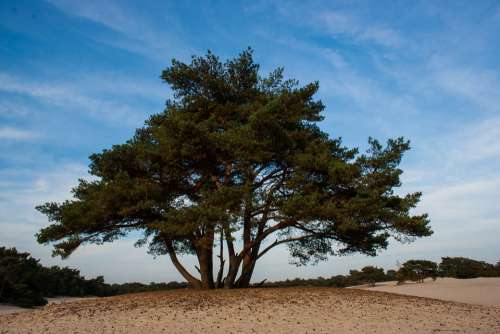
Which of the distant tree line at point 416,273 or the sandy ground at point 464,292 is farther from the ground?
the distant tree line at point 416,273

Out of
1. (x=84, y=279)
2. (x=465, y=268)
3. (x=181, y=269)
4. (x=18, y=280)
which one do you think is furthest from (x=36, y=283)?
(x=465, y=268)

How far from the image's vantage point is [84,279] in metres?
36.9

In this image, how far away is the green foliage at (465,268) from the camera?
45688 mm

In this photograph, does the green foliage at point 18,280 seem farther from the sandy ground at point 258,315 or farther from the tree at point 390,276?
the tree at point 390,276

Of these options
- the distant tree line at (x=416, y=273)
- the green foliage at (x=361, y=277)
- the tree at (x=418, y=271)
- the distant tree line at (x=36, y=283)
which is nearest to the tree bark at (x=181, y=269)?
the distant tree line at (x=36, y=283)

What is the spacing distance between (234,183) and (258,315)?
7056 millimetres

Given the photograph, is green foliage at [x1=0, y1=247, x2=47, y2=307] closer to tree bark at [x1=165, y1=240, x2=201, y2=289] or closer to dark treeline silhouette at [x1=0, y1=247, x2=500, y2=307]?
dark treeline silhouette at [x1=0, y1=247, x2=500, y2=307]

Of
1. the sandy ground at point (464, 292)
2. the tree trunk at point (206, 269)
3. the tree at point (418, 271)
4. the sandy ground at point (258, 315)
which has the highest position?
the tree at point (418, 271)

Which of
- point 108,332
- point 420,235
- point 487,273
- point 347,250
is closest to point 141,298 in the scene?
point 108,332

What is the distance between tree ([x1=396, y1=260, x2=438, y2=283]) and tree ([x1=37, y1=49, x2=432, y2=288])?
94.4 feet

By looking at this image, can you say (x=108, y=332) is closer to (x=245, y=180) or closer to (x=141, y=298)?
(x=141, y=298)

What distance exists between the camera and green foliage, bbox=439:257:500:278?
45.7 m

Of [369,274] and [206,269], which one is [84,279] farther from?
[369,274]

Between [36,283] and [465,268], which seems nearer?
[36,283]
